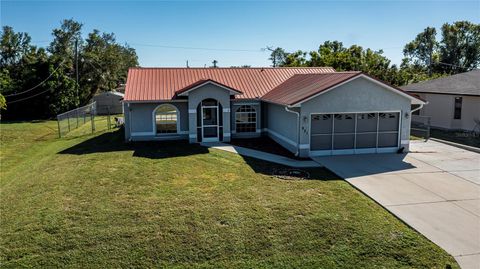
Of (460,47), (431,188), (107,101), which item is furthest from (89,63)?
(460,47)

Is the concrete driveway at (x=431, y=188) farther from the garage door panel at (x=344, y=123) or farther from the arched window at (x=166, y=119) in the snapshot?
the arched window at (x=166, y=119)

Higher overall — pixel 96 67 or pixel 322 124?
Answer: pixel 96 67

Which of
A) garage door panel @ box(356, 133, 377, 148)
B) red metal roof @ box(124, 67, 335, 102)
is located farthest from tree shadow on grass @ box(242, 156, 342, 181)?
red metal roof @ box(124, 67, 335, 102)

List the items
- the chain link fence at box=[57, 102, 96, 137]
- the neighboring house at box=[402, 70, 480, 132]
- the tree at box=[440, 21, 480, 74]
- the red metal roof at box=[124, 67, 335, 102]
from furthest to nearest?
the tree at box=[440, 21, 480, 74] → the chain link fence at box=[57, 102, 96, 137] → the neighboring house at box=[402, 70, 480, 132] → the red metal roof at box=[124, 67, 335, 102]

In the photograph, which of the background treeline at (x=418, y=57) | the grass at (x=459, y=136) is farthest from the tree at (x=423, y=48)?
the grass at (x=459, y=136)

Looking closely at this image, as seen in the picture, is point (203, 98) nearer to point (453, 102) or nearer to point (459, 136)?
point (459, 136)

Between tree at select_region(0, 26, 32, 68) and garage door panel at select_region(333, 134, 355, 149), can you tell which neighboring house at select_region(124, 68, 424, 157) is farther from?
tree at select_region(0, 26, 32, 68)

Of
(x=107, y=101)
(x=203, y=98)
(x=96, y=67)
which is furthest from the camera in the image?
(x=96, y=67)
